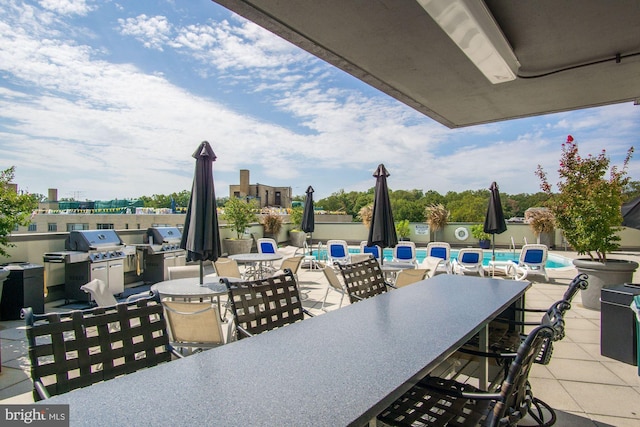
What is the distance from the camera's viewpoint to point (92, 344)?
4.61ft

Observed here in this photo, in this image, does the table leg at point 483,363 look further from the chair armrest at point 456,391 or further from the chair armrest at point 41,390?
the chair armrest at point 41,390

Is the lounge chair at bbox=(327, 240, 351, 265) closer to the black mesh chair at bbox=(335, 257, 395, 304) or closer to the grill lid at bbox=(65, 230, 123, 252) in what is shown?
the grill lid at bbox=(65, 230, 123, 252)

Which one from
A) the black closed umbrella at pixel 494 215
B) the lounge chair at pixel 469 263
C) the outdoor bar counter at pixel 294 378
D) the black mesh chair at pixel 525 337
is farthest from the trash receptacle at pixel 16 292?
the black closed umbrella at pixel 494 215

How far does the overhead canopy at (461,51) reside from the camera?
2.41 m

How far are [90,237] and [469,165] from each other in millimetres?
32241

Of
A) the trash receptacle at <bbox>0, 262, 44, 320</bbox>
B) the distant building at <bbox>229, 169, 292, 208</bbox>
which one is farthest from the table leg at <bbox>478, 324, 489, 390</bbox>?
the distant building at <bbox>229, 169, 292, 208</bbox>

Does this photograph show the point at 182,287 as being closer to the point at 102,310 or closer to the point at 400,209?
the point at 102,310

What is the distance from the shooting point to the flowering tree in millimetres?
4805

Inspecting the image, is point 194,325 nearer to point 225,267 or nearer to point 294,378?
point 294,378

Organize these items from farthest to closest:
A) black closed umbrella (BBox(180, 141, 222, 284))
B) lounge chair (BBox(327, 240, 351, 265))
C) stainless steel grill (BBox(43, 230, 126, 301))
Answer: lounge chair (BBox(327, 240, 351, 265)) < stainless steel grill (BBox(43, 230, 126, 301)) < black closed umbrella (BBox(180, 141, 222, 284))

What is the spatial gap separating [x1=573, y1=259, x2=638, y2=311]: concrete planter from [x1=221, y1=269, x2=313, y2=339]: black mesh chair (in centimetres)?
452

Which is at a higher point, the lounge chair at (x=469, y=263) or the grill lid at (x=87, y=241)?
the grill lid at (x=87, y=241)

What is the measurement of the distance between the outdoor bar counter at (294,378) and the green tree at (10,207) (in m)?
4.28

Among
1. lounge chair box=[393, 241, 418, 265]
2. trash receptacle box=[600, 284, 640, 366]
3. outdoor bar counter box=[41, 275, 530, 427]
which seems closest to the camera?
outdoor bar counter box=[41, 275, 530, 427]
